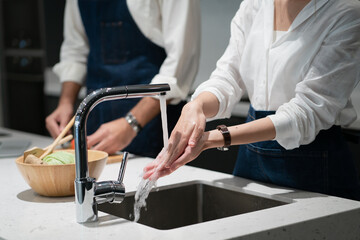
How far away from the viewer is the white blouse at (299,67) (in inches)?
57.0

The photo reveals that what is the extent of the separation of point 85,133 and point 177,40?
2.94 feet

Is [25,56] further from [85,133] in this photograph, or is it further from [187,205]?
[85,133]

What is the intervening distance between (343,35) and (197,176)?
568 mm

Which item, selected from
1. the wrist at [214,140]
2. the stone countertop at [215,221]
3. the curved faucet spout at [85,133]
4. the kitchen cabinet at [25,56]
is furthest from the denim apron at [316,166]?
the kitchen cabinet at [25,56]

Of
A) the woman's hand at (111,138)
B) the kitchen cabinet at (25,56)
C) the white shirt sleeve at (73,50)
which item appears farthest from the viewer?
the kitchen cabinet at (25,56)

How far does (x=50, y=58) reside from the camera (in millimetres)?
3785

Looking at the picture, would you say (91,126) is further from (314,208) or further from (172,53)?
(314,208)

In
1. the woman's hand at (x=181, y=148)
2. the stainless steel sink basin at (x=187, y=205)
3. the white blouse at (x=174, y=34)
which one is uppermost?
the white blouse at (x=174, y=34)

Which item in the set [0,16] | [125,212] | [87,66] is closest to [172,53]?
[87,66]

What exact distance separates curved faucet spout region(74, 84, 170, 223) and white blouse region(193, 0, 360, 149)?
1.26 feet

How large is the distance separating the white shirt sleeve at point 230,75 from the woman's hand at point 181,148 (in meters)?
0.19

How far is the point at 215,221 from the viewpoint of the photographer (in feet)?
4.02

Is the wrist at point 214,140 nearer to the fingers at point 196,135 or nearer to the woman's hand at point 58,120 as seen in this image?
the fingers at point 196,135

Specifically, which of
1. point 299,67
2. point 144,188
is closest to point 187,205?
point 144,188
